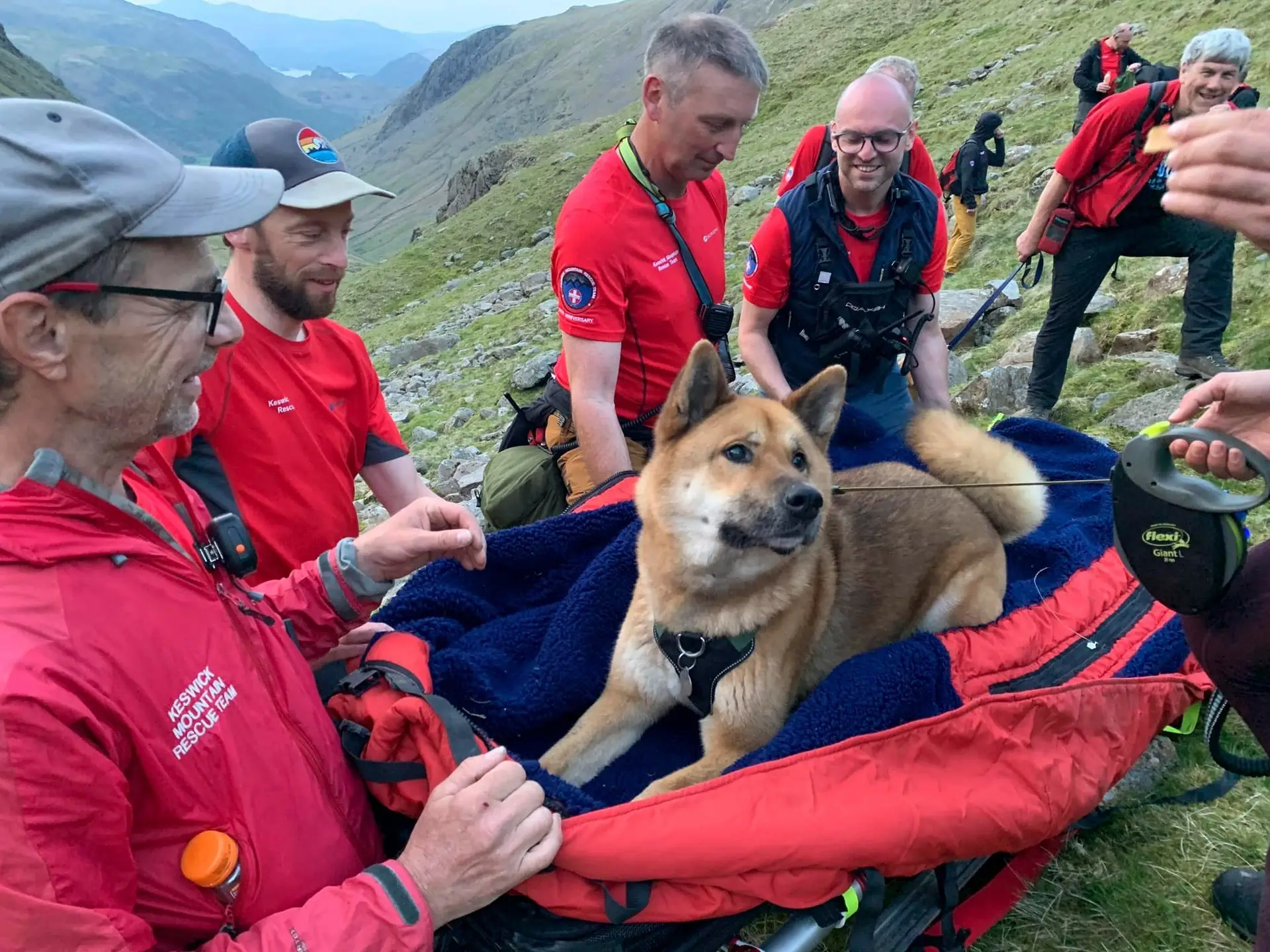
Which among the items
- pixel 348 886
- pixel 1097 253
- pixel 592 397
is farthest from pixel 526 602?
pixel 1097 253

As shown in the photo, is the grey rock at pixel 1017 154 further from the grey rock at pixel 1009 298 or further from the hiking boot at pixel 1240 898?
the hiking boot at pixel 1240 898

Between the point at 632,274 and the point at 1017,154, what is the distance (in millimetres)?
13432

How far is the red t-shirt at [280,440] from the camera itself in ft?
9.03

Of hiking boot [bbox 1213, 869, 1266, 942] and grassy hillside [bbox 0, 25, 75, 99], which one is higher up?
grassy hillside [bbox 0, 25, 75, 99]

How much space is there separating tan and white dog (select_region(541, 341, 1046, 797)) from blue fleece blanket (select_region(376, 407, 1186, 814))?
0.19m

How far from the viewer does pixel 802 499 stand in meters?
2.52

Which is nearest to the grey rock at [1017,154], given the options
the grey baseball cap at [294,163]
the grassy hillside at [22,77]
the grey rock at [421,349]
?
the grey rock at [421,349]

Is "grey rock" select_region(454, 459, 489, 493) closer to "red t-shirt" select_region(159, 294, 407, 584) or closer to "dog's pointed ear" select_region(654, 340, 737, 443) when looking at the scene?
"red t-shirt" select_region(159, 294, 407, 584)

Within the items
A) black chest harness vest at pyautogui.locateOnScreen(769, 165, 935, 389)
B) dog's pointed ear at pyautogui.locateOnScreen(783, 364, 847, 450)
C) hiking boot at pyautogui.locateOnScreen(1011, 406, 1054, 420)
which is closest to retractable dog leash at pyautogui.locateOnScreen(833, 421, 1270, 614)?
dog's pointed ear at pyautogui.locateOnScreen(783, 364, 847, 450)

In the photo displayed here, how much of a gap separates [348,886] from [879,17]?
49182 millimetres

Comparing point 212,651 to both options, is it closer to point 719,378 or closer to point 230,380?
point 230,380

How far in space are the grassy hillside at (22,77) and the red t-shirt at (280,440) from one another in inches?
3977

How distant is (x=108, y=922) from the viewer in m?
1.22

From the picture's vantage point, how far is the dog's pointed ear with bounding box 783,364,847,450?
2881 millimetres
